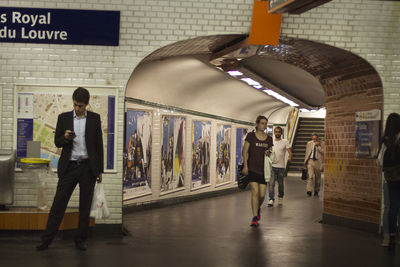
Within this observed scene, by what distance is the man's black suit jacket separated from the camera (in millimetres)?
7055

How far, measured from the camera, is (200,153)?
622 inches

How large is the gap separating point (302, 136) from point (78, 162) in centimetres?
2490

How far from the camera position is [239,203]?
1462 centimetres

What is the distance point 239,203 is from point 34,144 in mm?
→ 7094

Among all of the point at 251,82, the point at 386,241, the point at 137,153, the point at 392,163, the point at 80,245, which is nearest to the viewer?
the point at 80,245

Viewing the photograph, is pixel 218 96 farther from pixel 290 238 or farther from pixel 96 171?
pixel 96 171

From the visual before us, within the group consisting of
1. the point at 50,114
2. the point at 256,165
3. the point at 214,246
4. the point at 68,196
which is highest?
the point at 50,114

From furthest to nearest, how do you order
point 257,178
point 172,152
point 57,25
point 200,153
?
point 200,153, point 172,152, point 257,178, point 57,25

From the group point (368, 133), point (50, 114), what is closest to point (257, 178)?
point (368, 133)

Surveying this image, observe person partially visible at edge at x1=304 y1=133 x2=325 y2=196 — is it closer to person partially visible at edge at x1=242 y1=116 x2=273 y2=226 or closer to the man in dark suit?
person partially visible at edge at x1=242 y1=116 x2=273 y2=226

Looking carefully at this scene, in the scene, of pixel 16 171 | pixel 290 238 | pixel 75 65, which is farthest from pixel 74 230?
pixel 290 238

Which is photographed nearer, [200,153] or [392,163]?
[392,163]

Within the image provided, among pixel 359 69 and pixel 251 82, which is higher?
pixel 251 82

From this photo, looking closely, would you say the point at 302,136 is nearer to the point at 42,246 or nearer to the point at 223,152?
the point at 223,152
